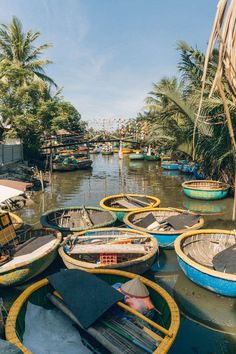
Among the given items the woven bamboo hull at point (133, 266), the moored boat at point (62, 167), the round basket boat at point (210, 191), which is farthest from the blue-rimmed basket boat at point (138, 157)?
the woven bamboo hull at point (133, 266)

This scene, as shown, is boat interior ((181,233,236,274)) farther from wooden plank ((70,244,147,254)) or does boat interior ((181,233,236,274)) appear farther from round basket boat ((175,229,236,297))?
wooden plank ((70,244,147,254))

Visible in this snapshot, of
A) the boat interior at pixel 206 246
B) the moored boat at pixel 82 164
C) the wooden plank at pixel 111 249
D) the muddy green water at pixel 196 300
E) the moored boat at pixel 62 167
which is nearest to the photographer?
the muddy green water at pixel 196 300

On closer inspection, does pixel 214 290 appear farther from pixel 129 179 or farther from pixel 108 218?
pixel 129 179

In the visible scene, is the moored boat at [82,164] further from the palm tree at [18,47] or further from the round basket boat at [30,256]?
the round basket boat at [30,256]

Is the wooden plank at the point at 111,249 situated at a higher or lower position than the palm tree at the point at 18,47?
lower

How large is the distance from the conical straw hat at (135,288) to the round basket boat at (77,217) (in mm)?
5259

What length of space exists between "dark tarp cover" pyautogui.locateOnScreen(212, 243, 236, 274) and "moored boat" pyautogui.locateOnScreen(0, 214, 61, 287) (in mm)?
5104

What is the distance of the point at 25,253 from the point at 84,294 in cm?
413

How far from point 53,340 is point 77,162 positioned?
34403 mm

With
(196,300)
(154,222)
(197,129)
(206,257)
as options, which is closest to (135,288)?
(196,300)

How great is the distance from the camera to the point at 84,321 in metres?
4.86

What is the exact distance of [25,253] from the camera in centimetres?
868

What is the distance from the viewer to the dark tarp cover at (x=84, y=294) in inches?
196

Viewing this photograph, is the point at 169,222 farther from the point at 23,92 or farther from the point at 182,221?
the point at 23,92
